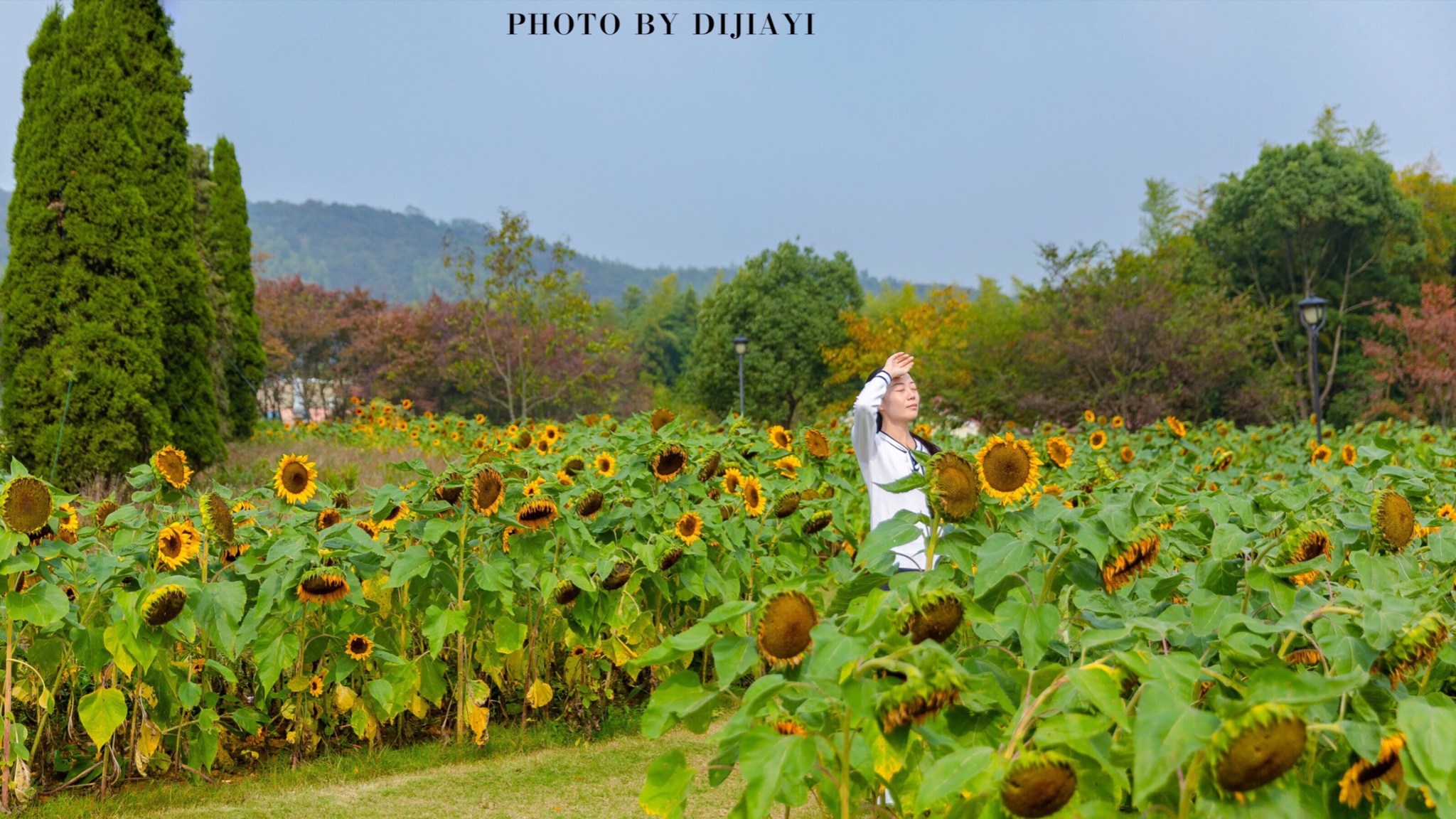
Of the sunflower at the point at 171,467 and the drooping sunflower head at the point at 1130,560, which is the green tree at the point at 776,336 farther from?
the drooping sunflower head at the point at 1130,560

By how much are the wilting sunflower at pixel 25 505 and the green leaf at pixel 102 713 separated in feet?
1.81

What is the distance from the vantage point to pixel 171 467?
3334 mm

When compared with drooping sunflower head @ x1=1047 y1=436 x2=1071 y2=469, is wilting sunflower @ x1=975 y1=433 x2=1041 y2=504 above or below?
above

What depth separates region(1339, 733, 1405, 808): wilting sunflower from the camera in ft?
3.37

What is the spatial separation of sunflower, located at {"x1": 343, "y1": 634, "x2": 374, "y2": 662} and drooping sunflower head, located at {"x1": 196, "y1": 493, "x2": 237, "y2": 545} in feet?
1.81

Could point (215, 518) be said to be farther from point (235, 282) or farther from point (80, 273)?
point (235, 282)

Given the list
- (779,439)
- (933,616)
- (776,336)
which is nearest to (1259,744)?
(933,616)

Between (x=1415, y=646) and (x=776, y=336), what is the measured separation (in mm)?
37727

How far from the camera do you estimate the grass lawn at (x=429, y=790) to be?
3.38m

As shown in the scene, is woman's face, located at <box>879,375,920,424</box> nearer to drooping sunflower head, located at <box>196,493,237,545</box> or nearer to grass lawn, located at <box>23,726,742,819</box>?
grass lawn, located at <box>23,726,742,819</box>

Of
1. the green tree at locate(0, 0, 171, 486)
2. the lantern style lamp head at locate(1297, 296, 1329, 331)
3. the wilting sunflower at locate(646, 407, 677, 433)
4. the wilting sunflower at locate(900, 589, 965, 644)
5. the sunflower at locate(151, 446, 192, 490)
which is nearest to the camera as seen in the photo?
the wilting sunflower at locate(900, 589, 965, 644)

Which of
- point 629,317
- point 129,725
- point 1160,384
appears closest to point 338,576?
point 129,725

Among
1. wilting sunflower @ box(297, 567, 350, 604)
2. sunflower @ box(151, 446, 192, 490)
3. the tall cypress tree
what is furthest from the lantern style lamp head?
the tall cypress tree

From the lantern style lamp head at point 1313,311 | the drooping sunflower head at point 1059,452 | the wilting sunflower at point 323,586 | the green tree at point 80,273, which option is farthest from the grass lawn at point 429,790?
the lantern style lamp head at point 1313,311
